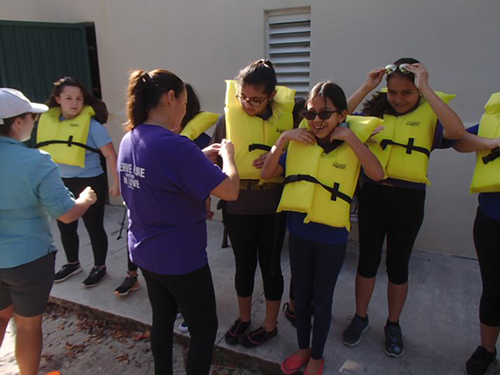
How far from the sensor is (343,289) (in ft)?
11.3

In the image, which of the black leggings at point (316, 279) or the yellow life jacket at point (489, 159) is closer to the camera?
the yellow life jacket at point (489, 159)

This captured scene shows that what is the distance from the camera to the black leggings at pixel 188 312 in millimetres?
1888

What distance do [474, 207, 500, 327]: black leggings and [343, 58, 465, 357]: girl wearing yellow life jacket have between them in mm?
351

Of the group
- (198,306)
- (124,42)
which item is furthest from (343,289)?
A: (124,42)

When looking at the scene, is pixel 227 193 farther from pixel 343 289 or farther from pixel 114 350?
pixel 343 289

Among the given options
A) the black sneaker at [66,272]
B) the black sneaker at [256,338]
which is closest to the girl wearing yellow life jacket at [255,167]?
the black sneaker at [256,338]

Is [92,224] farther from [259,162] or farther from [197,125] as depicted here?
[259,162]

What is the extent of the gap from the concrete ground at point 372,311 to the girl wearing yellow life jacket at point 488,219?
0.66ft

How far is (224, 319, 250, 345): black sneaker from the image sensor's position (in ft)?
8.93

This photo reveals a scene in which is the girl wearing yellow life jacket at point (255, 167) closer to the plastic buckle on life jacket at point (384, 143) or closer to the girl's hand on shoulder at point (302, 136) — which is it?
the girl's hand on shoulder at point (302, 136)

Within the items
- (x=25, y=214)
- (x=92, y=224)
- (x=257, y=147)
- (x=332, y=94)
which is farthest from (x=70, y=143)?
(x=332, y=94)

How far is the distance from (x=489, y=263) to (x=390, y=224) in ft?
1.96

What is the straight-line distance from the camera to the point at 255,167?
2424 mm

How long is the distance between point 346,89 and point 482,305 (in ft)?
8.14
